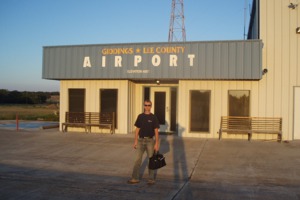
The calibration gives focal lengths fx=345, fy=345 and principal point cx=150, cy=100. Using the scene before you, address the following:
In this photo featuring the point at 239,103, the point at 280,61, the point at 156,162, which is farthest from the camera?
the point at 239,103

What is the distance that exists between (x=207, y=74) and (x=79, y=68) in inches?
237

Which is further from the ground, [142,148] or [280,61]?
[280,61]

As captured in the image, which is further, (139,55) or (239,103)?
(139,55)

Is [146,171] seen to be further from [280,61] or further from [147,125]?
[280,61]

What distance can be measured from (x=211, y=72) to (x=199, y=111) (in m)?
1.90

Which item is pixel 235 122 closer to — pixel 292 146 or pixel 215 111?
pixel 215 111

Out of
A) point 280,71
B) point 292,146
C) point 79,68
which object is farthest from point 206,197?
point 79,68

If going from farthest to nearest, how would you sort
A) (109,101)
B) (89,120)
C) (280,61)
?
(89,120) → (109,101) → (280,61)

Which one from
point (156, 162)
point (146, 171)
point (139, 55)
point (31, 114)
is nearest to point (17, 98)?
point (31, 114)

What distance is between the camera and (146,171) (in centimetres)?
886

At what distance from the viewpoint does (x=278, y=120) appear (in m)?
14.7

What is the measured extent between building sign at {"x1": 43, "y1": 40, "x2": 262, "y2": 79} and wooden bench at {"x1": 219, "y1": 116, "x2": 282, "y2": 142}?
1.90m

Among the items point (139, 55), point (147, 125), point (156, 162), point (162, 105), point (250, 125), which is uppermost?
point (139, 55)

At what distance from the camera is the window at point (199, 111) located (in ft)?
50.4
